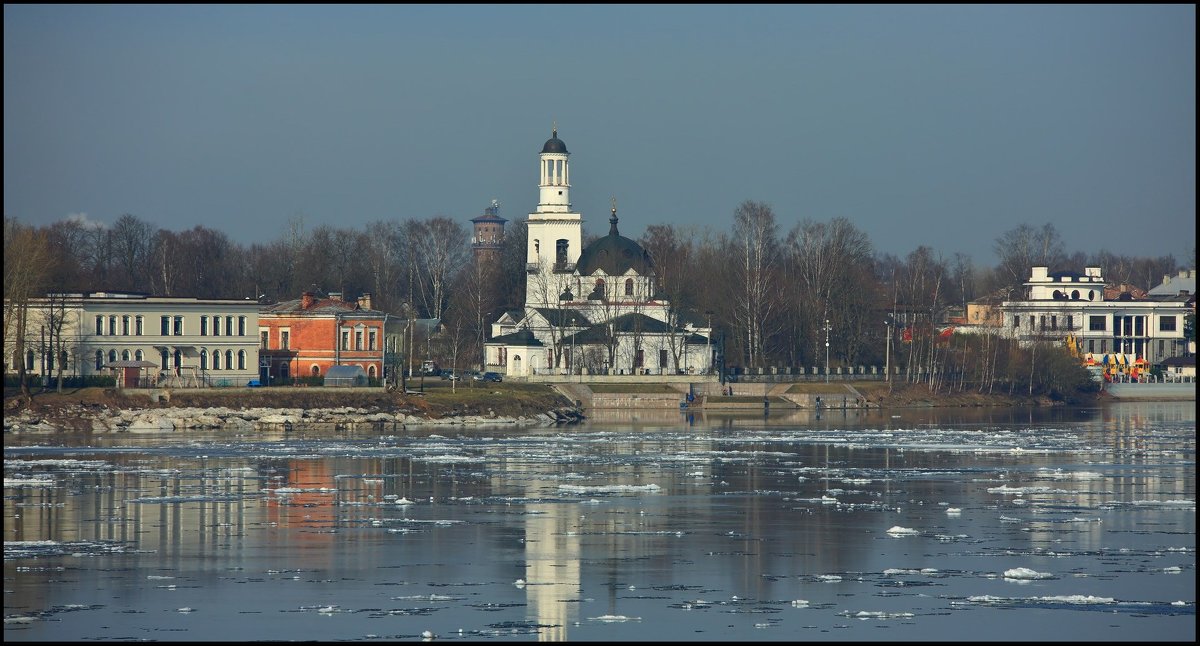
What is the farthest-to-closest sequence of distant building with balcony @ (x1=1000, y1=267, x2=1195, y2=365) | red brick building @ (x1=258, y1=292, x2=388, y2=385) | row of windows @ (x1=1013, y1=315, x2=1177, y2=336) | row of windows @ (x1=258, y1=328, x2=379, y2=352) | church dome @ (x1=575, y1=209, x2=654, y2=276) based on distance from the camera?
row of windows @ (x1=1013, y1=315, x2=1177, y2=336), distant building with balcony @ (x1=1000, y1=267, x2=1195, y2=365), church dome @ (x1=575, y1=209, x2=654, y2=276), row of windows @ (x1=258, y1=328, x2=379, y2=352), red brick building @ (x1=258, y1=292, x2=388, y2=385)

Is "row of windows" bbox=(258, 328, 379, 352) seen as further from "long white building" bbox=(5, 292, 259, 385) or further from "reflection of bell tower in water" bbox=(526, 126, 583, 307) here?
"reflection of bell tower in water" bbox=(526, 126, 583, 307)

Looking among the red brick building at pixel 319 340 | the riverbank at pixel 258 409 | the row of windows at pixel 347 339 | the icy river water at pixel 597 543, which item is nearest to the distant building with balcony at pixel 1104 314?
the row of windows at pixel 347 339

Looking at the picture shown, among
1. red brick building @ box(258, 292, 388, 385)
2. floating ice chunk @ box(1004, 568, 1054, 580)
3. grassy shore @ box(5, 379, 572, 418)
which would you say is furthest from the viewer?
red brick building @ box(258, 292, 388, 385)

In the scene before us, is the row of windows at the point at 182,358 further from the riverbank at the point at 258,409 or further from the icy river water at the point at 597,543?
the icy river water at the point at 597,543

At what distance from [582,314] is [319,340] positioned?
19075 millimetres

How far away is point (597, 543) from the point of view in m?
30.2

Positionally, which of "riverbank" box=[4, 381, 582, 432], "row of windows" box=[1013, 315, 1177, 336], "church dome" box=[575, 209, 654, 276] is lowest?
"riverbank" box=[4, 381, 582, 432]

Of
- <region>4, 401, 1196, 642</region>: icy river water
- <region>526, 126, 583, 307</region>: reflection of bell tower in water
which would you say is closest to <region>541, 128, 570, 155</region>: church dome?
<region>526, 126, 583, 307</region>: reflection of bell tower in water

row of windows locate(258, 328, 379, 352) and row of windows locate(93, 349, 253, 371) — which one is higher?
row of windows locate(258, 328, 379, 352)

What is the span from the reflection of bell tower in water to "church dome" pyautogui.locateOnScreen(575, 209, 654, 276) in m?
1.15

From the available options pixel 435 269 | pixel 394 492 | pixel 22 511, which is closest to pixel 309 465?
pixel 394 492

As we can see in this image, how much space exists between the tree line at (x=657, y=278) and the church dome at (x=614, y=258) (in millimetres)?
1753

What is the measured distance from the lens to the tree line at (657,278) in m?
93.8

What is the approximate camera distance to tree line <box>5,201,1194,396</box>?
93.8 m
